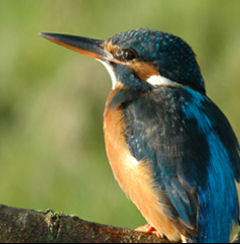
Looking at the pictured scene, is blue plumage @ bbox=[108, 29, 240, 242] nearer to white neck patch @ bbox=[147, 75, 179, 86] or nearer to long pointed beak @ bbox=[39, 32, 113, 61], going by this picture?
white neck patch @ bbox=[147, 75, 179, 86]

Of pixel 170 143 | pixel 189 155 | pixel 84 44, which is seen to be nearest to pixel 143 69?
pixel 84 44

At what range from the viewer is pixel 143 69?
13.8 feet

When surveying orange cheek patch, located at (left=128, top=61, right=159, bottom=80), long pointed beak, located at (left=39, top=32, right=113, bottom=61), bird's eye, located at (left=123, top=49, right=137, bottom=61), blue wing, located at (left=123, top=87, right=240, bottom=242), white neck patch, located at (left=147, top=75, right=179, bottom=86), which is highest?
long pointed beak, located at (left=39, top=32, right=113, bottom=61)

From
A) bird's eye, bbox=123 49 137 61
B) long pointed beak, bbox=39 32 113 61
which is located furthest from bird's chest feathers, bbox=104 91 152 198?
long pointed beak, bbox=39 32 113 61

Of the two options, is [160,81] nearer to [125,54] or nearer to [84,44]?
[125,54]

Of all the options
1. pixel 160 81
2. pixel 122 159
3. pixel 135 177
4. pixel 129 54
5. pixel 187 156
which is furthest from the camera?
pixel 129 54

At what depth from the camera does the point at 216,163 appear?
3.62 meters

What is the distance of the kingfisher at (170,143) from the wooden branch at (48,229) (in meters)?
0.44

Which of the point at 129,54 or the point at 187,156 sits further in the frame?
the point at 129,54

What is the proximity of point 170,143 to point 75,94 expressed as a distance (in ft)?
10.3

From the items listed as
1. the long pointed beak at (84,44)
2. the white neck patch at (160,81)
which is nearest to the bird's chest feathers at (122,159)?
the white neck patch at (160,81)

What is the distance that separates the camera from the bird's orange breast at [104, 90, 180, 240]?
3.68 meters

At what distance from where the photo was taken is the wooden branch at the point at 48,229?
316cm

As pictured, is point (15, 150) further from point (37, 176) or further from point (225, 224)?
point (225, 224)
